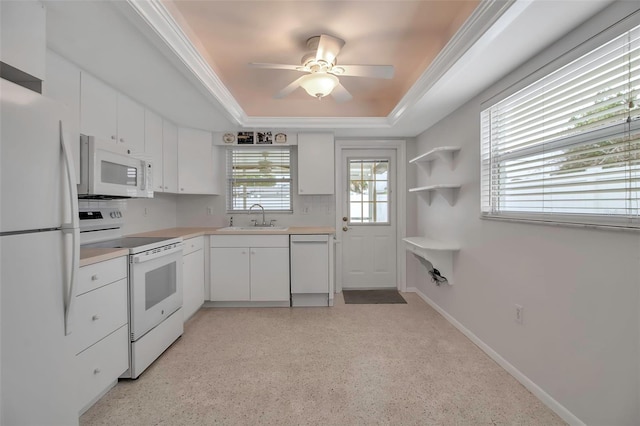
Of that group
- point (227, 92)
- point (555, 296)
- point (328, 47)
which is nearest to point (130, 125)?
point (227, 92)

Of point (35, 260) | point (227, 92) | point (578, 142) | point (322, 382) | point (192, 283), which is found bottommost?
point (322, 382)

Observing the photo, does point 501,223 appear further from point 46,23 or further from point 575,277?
point 46,23

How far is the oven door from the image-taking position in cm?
201

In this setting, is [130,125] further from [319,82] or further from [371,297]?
[371,297]

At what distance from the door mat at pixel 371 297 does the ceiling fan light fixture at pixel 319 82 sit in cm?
251

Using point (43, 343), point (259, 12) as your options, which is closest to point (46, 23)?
point (259, 12)

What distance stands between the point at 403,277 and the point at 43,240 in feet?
12.4

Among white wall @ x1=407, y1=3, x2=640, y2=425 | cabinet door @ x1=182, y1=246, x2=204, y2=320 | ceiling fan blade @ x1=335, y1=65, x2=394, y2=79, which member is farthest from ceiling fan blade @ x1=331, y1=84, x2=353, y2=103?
cabinet door @ x1=182, y1=246, x2=204, y2=320

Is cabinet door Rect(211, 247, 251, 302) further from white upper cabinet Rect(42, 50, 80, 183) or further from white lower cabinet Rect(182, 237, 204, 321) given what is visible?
white upper cabinet Rect(42, 50, 80, 183)

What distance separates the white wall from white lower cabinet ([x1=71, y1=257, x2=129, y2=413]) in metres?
2.66

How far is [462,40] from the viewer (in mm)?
1758

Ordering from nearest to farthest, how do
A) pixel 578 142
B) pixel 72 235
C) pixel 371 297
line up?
pixel 72 235, pixel 578 142, pixel 371 297

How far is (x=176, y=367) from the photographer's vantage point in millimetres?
2172

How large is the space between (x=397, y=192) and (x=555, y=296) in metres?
2.52
